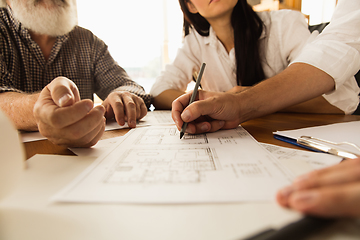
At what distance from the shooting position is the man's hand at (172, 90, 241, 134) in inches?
18.1

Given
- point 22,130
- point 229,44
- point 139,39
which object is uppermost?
point 139,39

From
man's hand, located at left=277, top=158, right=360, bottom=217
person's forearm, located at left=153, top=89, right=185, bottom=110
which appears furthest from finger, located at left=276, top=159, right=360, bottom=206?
person's forearm, located at left=153, top=89, right=185, bottom=110

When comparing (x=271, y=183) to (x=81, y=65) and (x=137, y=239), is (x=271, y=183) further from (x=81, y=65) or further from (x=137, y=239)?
(x=81, y=65)

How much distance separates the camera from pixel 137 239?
16 cm

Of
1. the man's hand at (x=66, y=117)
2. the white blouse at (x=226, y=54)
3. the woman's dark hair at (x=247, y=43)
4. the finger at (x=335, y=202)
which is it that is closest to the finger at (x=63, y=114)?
the man's hand at (x=66, y=117)

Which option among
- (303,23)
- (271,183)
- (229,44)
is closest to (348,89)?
(303,23)

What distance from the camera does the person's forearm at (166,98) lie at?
93 cm

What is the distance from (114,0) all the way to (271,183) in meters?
3.37

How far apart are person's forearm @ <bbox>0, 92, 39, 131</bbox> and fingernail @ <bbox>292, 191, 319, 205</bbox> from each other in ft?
1.79

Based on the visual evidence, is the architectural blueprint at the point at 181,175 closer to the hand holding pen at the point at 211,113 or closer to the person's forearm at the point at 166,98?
the hand holding pen at the point at 211,113

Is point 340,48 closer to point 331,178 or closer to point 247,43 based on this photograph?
point 247,43

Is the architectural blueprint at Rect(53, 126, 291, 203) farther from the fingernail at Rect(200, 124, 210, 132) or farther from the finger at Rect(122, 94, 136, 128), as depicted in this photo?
the finger at Rect(122, 94, 136, 128)

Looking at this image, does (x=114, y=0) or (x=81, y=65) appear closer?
(x=81, y=65)

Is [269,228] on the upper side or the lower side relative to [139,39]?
lower
